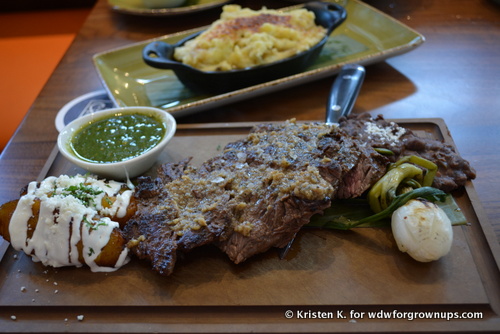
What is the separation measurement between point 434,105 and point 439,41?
1.34m

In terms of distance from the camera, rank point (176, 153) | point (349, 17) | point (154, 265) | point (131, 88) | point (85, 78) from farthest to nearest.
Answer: point (349, 17)
point (85, 78)
point (131, 88)
point (176, 153)
point (154, 265)

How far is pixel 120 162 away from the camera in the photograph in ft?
9.02

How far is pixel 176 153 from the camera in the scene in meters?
3.17

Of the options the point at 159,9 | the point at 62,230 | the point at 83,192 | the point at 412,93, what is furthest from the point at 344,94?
the point at 159,9

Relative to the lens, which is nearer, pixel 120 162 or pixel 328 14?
pixel 120 162

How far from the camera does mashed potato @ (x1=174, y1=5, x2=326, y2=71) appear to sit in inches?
149

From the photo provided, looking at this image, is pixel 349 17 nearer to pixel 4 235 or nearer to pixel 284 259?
pixel 284 259

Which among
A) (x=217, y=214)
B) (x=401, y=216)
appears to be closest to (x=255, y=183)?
(x=217, y=214)

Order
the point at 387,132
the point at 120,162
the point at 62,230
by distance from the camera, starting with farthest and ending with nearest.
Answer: the point at 387,132 < the point at 120,162 < the point at 62,230

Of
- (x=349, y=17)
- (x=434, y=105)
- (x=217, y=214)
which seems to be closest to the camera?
(x=217, y=214)

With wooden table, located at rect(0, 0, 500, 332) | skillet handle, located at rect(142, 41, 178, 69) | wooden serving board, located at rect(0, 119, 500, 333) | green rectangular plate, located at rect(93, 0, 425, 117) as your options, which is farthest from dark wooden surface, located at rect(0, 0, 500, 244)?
wooden serving board, located at rect(0, 119, 500, 333)

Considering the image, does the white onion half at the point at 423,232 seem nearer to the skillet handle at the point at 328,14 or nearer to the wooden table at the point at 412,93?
the wooden table at the point at 412,93

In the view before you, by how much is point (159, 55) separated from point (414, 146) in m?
2.34

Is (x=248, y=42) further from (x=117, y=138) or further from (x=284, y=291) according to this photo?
(x=284, y=291)
